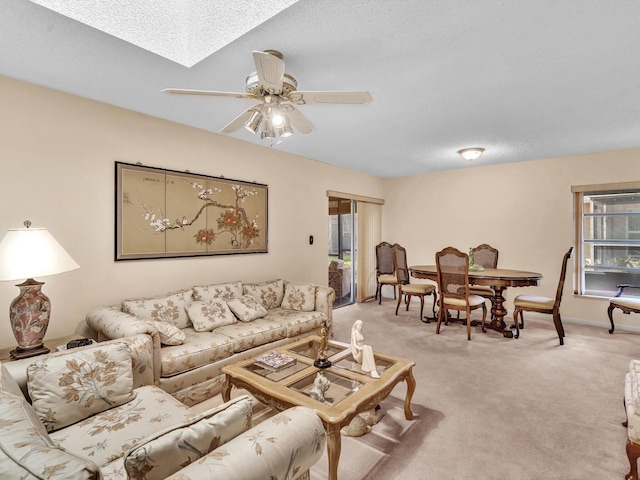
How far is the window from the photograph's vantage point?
4461 mm

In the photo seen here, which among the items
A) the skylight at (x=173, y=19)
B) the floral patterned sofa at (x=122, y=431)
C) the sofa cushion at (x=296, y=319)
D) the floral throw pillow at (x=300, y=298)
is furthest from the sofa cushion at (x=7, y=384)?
the floral throw pillow at (x=300, y=298)

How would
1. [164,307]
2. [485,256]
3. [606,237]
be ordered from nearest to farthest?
[164,307] → [606,237] → [485,256]

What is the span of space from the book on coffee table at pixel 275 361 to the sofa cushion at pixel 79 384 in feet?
2.67

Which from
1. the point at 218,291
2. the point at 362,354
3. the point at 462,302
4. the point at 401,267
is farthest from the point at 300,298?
the point at 401,267

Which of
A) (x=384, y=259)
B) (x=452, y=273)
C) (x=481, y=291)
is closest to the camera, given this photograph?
(x=452, y=273)

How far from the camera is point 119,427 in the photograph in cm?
148

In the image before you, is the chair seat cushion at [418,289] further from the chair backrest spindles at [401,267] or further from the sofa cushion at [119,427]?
the sofa cushion at [119,427]

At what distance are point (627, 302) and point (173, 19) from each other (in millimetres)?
5326

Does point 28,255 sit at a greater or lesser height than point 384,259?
greater

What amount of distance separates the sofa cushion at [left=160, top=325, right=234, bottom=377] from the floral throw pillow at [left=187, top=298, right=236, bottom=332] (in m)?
0.09

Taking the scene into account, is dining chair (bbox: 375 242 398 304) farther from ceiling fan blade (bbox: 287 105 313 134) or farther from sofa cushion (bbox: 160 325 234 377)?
ceiling fan blade (bbox: 287 105 313 134)

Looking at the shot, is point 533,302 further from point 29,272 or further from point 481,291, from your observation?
point 29,272

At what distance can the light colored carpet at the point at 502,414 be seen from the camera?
179cm

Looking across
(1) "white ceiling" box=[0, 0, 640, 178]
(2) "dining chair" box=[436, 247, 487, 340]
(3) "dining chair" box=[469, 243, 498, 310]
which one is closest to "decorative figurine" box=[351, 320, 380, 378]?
(1) "white ceiling" box=[0, 0, 640, 178]
